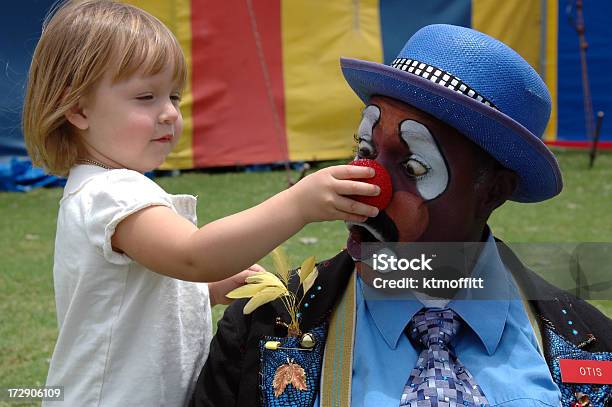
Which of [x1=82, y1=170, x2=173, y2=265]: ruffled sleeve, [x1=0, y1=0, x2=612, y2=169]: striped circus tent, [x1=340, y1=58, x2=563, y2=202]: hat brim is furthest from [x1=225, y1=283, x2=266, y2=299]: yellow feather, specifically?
[x1=0, y1=0, x2=612, y2=169]: striped circus tent

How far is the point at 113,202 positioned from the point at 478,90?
804 millimetres

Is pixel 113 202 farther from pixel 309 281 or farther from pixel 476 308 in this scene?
pixel 476 308

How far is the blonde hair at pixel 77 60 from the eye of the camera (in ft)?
6.66

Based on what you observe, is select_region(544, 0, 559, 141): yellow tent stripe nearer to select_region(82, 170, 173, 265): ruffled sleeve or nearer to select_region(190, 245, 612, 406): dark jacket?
select_region(190, 245, 612, 406): dark jacket

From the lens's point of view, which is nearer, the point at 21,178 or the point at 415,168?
the point at 415,168

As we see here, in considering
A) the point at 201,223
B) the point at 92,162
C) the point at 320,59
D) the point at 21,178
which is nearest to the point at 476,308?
the point at 92,162

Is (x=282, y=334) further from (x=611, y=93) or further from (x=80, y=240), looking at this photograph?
(x=611, y=93)

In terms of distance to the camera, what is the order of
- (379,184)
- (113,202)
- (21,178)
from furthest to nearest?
1. (21,178)
2. (113,202)
3. (379,184)

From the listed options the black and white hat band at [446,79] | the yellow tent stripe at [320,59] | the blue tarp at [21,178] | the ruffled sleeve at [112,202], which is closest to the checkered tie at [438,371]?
the black and white hat band at [446,79]

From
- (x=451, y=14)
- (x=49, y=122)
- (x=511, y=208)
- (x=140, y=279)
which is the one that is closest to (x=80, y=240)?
(x=140, y=279)

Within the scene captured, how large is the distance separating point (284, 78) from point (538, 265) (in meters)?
6.80

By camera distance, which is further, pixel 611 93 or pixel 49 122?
pixel 611 93

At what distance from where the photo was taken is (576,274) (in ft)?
7.42

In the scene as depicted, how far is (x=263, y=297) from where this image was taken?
2018 millimetres
